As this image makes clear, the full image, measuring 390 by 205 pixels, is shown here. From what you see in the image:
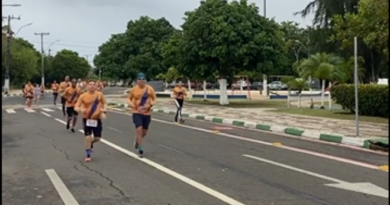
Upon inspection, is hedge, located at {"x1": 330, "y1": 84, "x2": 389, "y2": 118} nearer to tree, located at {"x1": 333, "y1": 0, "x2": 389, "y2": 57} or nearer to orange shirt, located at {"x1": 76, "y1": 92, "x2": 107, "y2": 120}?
tree, located at {"x1": 333, "y1": 0, "x2": 389, "y2": 57}

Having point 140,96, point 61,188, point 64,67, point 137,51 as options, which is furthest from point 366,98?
point 64,67

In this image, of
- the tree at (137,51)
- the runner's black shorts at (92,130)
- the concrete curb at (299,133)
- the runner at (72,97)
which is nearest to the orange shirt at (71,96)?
the runner at (72,97)

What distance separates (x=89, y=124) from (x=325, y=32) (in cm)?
2661

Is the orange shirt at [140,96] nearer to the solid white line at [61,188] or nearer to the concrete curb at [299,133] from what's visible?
the solid white line at [61,188]

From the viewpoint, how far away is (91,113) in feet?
39.1

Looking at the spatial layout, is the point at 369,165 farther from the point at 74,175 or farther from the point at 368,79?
the point at 368,79

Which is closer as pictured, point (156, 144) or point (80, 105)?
point (80, 105)

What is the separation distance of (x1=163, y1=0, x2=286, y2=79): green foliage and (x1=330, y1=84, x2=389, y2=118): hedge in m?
8.52

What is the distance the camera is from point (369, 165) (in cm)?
1115

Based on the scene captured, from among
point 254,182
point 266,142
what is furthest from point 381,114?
point 254,182

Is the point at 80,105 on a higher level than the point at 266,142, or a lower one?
higher

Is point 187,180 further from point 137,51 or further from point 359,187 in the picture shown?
point 137,51

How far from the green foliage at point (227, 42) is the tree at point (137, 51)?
17486mm

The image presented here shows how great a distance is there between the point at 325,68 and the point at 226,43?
748 centimetres
